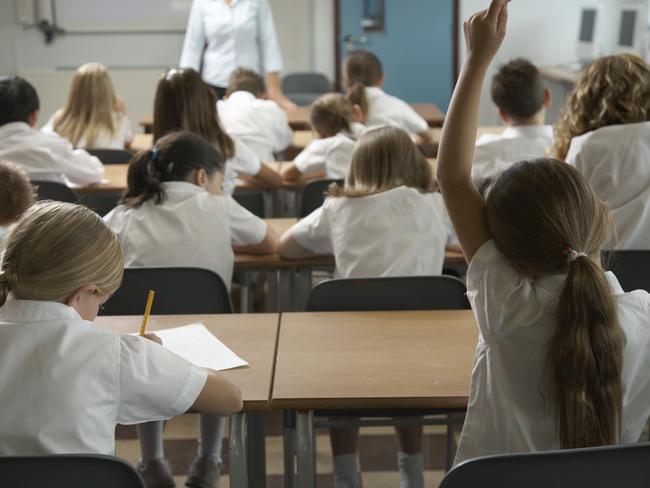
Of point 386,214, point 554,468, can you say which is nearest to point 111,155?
point 386,214

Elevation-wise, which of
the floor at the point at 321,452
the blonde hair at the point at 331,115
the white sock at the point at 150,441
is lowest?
the floor at the point at 321,452

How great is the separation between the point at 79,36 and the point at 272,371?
22.7 feet

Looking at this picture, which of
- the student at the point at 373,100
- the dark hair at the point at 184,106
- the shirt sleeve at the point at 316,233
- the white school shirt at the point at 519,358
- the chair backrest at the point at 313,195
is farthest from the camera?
the student at the point at 373,100

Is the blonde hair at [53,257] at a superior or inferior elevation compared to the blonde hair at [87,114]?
superior

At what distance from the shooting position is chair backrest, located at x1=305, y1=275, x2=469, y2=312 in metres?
2.37

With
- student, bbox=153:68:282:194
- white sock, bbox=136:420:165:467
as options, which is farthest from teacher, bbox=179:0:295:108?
white sock, bbox=136:420:165:467

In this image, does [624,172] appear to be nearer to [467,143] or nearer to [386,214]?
[386,214]

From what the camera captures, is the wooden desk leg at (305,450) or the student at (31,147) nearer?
the wooden desk leg at (305,450)

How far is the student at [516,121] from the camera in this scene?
365 centimetres

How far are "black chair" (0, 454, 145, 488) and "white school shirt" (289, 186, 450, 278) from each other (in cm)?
143

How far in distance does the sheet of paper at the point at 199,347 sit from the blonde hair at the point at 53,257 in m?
0.46

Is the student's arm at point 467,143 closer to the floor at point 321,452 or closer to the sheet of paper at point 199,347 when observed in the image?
the sheet of paper at point 199,347

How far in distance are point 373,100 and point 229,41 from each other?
5.54 ft

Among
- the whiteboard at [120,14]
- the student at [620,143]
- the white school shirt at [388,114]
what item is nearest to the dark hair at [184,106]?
the white school shirt at [388,114]
